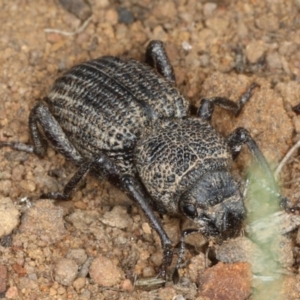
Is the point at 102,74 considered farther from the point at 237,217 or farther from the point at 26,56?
the point at 237,217

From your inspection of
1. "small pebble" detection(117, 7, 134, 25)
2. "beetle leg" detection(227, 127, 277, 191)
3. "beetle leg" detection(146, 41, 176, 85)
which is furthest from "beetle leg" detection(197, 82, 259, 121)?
"small pebble" detection(117, 7, 134, 25)

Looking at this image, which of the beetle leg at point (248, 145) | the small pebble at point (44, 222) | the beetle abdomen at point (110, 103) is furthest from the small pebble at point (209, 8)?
the small pebble at point (44, 222)

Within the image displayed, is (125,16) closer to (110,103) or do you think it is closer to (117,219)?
(110,103)

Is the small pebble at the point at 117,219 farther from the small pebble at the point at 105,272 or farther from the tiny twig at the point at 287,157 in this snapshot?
the tiny twig at the point at 287,157

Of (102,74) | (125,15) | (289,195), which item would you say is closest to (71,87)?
(102,74)

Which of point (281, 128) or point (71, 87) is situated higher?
point (281, 128)
